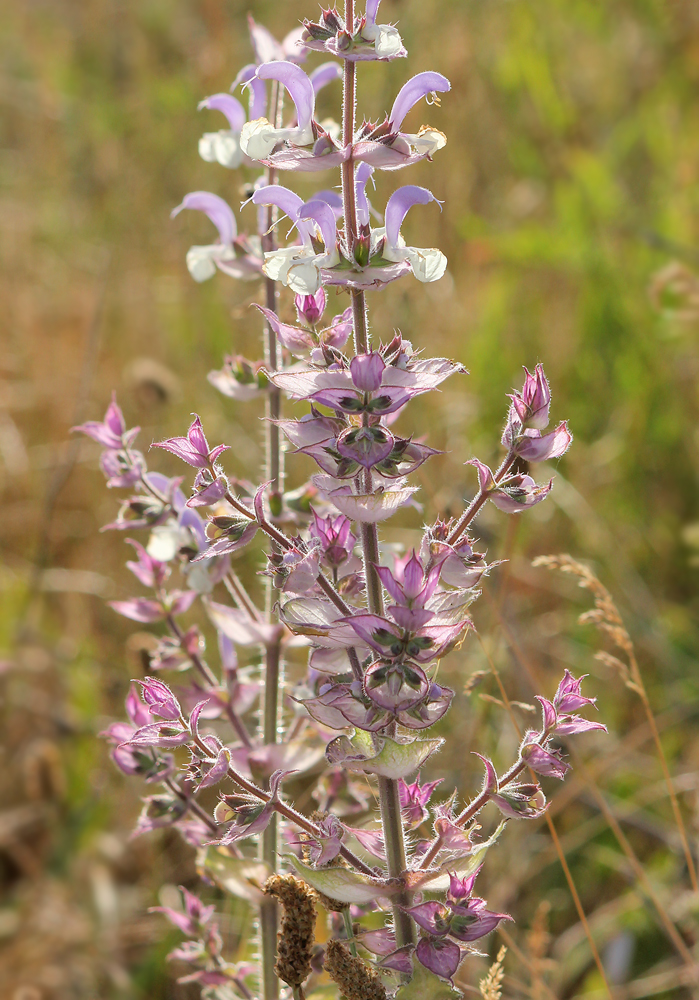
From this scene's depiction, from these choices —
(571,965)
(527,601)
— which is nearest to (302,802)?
(571,965)

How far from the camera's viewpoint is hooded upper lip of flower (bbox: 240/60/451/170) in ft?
3.76

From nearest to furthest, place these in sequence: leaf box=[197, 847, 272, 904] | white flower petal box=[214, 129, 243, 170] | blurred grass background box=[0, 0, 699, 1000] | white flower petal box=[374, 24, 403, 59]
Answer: white flower petal box=[374, 24, 403, 59] → leaf box=[197, 847, 272, 904] → white flower petal box=[214, 129, 243, 170] → blurred grass background box=[0, 0, 699, 1000]

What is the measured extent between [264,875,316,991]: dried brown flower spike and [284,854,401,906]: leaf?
0.02m

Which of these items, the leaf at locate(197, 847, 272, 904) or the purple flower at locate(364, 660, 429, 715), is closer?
the purple flower at locate(364, 660, 429, 715)

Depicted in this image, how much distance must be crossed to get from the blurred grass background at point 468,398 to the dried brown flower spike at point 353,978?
47cm

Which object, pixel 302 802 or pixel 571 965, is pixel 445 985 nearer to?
pixel 302 802

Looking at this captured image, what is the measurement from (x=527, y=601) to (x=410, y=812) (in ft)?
5.44

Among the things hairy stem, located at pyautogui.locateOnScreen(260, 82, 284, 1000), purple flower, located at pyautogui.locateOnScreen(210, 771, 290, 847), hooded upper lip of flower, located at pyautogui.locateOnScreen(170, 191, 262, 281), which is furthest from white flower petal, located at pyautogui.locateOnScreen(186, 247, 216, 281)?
purple flower, located at pyautogui.locateOnScreen(210, 771, 290, 847)

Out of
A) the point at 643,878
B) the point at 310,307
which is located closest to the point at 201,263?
the point at 310,307

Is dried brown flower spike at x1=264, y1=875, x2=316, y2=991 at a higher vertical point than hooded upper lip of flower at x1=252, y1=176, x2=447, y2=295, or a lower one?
lower

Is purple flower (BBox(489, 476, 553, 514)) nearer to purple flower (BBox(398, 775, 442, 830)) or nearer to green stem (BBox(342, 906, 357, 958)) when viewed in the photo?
purple flower (BBox(398, 775, 442, 830))

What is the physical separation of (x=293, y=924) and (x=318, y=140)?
1038 millimetres

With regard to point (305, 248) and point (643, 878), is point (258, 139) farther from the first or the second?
point (643, 878)

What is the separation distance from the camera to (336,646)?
3.97 ft
